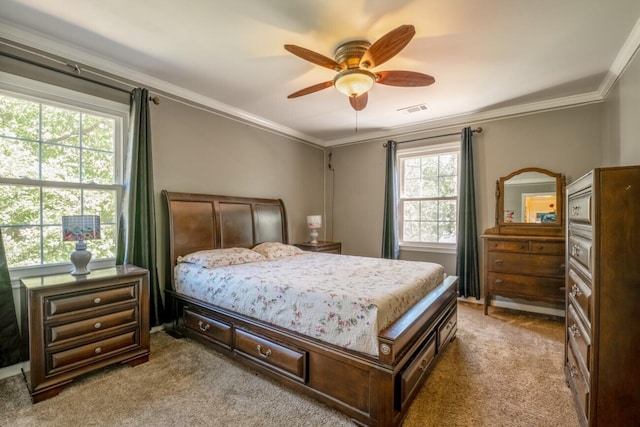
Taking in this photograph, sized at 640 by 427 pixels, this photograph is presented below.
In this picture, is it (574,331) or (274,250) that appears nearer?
(574,331)

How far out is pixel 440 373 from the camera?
223cm

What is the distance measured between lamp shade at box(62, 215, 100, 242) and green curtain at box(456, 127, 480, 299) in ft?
13.4

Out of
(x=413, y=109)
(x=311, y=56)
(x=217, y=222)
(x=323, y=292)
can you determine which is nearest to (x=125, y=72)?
(x=217, y=222)

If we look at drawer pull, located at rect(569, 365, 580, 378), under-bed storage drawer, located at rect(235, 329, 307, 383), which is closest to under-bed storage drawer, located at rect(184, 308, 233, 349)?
under-bed storage drawer, located at rect(235, 329, 307, 383)

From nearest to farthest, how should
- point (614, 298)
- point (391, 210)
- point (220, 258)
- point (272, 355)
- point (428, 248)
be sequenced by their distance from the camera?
point (614, 298)
point (272, 355)
point (220, 258)
point (428, 248)
point (391, 210)

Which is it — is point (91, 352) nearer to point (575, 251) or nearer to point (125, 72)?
point (125, 72)

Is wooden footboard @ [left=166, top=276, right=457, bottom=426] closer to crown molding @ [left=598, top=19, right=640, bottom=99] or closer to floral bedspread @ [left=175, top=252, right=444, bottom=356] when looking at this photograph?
floral bedspread @ [left=175, top=252, right=444, bottom=356]

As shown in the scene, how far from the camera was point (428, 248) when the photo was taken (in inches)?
176

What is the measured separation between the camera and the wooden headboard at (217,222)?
3.10 meters

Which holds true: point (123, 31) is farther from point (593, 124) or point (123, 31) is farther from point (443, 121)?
point (593, 124)

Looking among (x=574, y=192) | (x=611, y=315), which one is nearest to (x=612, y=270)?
(x=611, y=315)

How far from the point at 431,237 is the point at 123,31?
171 inches

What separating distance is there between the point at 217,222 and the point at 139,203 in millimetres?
892

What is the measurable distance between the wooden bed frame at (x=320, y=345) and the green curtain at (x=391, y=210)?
5.97 feet
